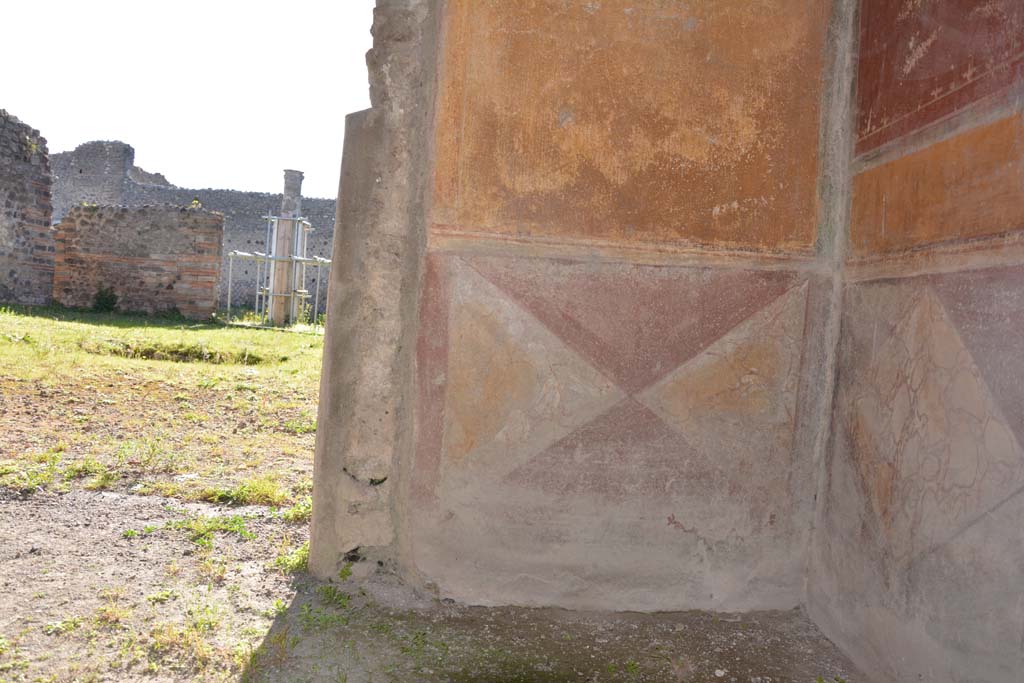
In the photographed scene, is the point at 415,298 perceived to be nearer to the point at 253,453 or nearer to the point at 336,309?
the point at 336,309

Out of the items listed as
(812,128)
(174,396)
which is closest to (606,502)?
(812,128)

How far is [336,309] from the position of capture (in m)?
2.81

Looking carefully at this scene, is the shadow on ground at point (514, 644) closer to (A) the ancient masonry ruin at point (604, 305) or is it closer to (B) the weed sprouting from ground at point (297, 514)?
(A) the ancient masonry ruin at point (604, 305)

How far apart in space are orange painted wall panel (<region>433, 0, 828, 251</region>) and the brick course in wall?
42.4ft

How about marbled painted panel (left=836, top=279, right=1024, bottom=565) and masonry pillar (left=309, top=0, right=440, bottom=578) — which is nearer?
marbled painted panel (left=836, top=279, right=1024, bottom=565)

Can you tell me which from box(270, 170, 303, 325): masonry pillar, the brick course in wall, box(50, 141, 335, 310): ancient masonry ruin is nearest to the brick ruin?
the brick course in wall

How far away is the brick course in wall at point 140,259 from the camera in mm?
14320

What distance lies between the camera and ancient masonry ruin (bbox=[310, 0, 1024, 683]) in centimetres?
275

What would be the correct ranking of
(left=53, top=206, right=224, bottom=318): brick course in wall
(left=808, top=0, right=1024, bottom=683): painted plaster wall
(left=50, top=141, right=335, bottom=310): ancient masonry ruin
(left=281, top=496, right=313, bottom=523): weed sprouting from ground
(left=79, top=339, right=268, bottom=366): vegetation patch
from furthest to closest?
(left=50, top=141, right=335, bottom=310): ancient masonry ruin → (left=53, top=206, right=224, bottom=318): brick course in wall → (left=79, top=339, right=268, bottom=366): vegetation patch → (left=281, top=496, right=313, bottom=523): weed sprouting from ground → (left=808, top=0, right=1024, bottom=683): painted plaster wall

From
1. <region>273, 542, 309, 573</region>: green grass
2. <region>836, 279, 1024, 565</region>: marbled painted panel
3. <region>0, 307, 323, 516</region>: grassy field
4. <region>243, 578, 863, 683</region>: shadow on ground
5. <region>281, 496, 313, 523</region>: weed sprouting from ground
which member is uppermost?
<region>836, 279, 1024, 565</region>: marbled painted panel

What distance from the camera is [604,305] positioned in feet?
9.11

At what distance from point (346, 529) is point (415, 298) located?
87 cm

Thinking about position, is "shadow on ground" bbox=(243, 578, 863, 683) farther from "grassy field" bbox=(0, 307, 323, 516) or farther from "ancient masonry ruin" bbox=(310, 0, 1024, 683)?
"grassy field" bbox=(0, 307, 323, 516)

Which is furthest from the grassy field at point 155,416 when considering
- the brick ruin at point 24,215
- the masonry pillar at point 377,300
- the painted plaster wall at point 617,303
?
the brick ruin at point 24,215
